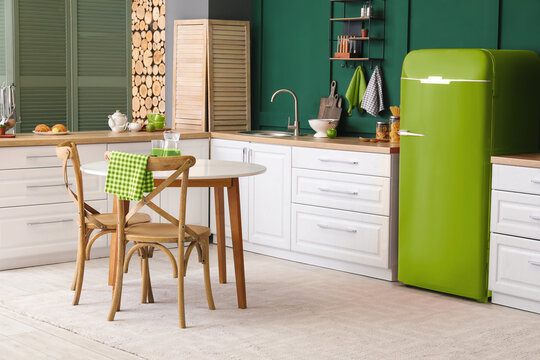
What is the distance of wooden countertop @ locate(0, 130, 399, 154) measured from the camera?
16.3 ft

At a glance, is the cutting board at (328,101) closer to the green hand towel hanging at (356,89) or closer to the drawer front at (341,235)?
the green hand towel hanging at (356,89)

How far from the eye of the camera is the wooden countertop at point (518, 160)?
4.15m

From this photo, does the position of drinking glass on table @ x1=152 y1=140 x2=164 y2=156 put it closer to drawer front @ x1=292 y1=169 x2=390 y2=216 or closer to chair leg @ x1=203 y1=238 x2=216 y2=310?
chair leg @ x1=203 y1=238 x2=216 y2=310

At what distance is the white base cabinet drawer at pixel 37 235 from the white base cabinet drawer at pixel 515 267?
239cm

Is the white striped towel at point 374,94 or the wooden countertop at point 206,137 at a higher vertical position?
the white striped towel at point 374,94

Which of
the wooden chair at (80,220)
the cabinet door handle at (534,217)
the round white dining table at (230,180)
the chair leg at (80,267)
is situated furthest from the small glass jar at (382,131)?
the chair leg at (80,267)

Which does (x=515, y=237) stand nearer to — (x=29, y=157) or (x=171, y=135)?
(x=171, y=135)

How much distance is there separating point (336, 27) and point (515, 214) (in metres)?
2.12

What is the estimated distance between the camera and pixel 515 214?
167 inches

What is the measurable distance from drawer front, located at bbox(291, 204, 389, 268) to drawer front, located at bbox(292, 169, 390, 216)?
4 cm

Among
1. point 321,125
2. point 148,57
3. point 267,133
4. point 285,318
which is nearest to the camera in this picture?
point 285,318

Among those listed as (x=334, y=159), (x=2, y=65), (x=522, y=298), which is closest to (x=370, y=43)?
(x=334, y=159)

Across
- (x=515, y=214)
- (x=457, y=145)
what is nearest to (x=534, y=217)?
(x=515, y=214)

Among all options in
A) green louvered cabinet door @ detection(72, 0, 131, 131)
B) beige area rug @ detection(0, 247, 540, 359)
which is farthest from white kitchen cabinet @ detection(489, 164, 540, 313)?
green louvered cabinet door @ detection(72, 0, 131, 131)
